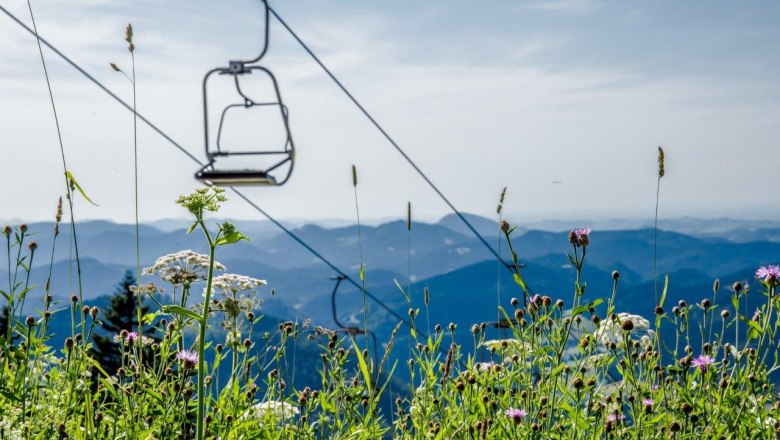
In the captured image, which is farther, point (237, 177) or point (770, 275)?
Result: point (237, 177)

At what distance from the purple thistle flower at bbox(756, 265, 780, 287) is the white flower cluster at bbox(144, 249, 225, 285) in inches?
70.6

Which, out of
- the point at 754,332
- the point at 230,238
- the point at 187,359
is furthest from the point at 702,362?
the point at 230,238

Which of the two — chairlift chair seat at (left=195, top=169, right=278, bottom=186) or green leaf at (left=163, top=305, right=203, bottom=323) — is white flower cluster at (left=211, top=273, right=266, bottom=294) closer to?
chairlift chair seat at (left=195, top=169, right=278, bottom=186)

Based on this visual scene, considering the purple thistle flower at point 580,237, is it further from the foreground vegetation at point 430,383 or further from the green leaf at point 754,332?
the green leaf at point 754,332

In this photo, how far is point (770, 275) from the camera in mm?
2707

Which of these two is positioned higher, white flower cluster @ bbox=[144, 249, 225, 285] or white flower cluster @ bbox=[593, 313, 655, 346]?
white flower cluster @ bbox=[144, 249, 225, 285]

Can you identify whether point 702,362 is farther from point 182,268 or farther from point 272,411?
point 182,268

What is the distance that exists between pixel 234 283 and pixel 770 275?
2.05 metres

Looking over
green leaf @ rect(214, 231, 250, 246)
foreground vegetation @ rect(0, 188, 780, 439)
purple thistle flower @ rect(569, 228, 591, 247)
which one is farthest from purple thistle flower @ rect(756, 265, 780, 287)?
green leaf @ rect(214, 231, 250, 246)

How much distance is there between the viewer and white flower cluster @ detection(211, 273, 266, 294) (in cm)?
360

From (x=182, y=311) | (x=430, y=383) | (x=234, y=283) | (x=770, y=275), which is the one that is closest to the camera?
(x=182, y=311)

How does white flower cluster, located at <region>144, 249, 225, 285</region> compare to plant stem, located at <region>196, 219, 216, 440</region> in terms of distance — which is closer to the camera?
plant stem, located at <region>196, 219, 216, 440</region>

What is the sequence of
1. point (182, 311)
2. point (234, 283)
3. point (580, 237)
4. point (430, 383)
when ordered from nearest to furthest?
1. point (182, 311)
2. point (580, 237)
3. point (430, 383)
4. point (234, 283)

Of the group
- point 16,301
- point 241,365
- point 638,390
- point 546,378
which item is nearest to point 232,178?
point 241,365
